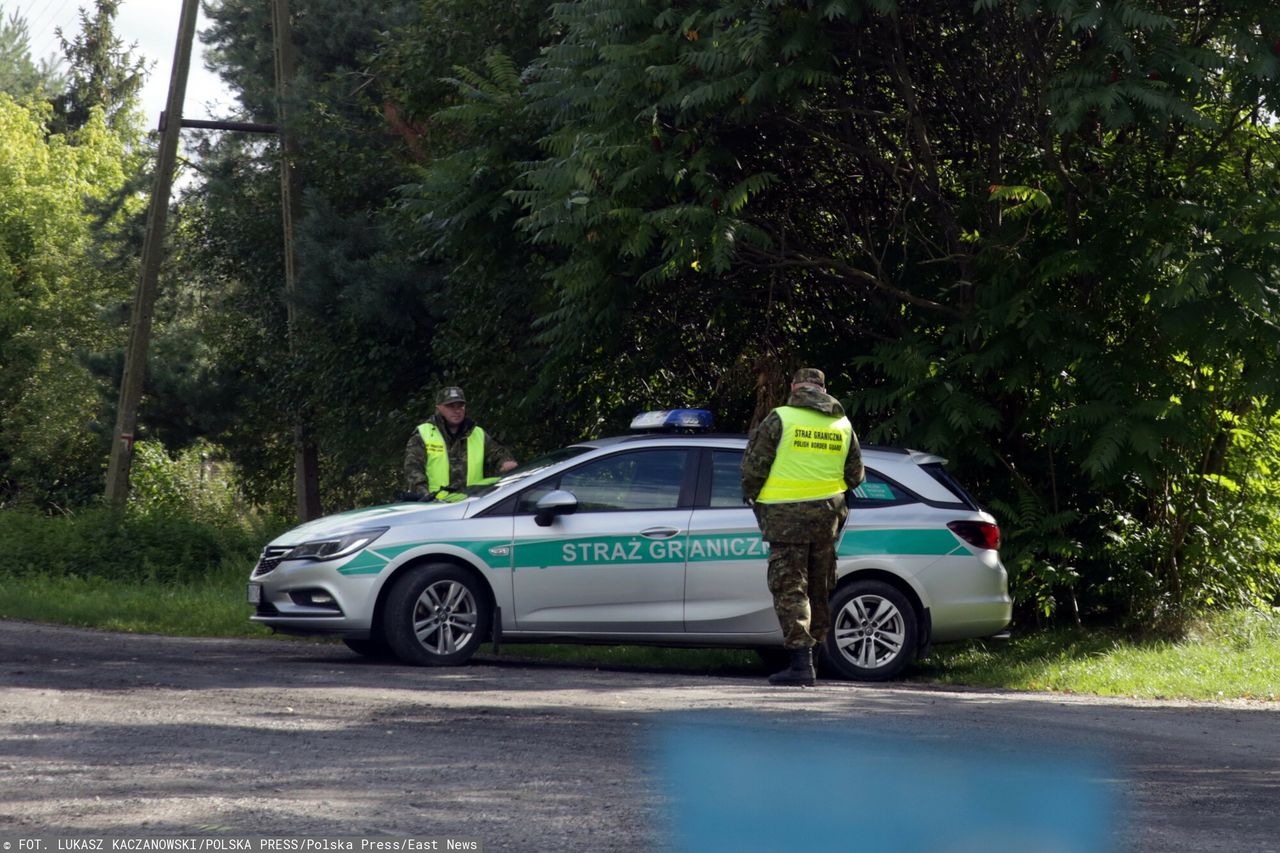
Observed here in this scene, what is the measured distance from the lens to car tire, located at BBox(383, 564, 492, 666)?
10852 mm

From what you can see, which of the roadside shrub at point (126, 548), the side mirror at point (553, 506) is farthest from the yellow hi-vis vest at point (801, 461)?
the roadside shrub at point (126, 548)

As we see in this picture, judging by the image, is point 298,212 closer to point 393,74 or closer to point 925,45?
point 393,74

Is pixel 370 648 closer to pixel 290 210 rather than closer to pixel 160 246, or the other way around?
pixel 160 246

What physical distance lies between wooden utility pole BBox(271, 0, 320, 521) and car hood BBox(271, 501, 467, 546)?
436 inches

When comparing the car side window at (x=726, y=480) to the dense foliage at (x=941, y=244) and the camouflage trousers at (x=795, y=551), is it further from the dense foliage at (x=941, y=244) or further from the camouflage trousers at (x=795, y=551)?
the dense foliage at (x=941, y=244)

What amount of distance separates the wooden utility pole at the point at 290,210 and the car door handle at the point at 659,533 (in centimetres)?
1196

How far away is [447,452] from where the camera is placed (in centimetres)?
1288

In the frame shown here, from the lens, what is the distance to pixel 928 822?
6.17 meters

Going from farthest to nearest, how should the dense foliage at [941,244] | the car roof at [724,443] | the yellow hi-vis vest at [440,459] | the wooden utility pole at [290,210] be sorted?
the wooden utility pole at [290,210]
the yellow hi-vis vest at [440,459]
the dense foliage at [941,244]
the car roof at [724,443]

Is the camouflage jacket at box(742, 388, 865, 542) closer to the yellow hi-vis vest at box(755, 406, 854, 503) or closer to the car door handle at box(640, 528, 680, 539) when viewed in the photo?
the yellow hi-vis vest at box(755, 406, 854, 503)

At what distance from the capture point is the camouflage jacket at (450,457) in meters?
12.8

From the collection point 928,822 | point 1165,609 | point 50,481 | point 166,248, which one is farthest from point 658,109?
point 50,481

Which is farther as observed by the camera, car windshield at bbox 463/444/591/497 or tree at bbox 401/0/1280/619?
tree at bbox 401/0/1280/619

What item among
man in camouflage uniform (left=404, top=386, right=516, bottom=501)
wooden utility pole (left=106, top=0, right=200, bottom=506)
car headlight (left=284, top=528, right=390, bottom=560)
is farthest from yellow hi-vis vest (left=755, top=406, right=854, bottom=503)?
wooden utility pole (left=106, top=0, right=200, bottom=506)
